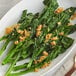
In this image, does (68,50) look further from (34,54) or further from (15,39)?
(15,39)

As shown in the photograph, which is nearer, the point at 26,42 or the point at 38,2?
the point at 26,42

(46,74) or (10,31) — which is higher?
(10,31)

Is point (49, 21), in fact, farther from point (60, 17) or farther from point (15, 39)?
point (15, 39)

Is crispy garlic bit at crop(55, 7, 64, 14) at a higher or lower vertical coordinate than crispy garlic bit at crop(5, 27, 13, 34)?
lower

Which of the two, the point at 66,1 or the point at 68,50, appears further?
the point at 66,1

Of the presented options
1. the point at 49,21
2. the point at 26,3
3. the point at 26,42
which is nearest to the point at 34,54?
the point at 26,42

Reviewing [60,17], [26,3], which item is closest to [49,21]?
[60,17]

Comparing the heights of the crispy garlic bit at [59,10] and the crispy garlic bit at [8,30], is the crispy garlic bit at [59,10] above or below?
below

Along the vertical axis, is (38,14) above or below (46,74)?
above
